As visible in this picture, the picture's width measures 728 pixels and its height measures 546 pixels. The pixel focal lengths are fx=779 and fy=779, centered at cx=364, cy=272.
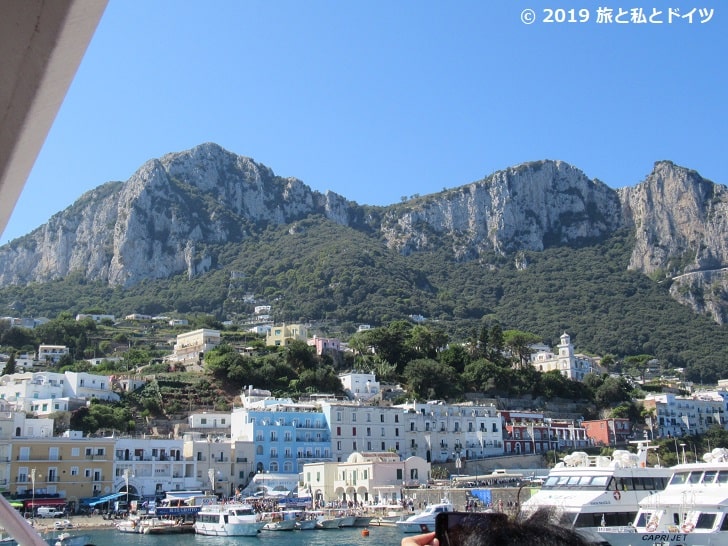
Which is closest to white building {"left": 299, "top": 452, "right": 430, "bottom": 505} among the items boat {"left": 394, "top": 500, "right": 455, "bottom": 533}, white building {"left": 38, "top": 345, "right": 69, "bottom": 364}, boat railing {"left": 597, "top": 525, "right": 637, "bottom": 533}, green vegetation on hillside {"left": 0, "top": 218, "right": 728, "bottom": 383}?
boat {"left": 394, "top": 500, "right": 455, "bottom": 533}

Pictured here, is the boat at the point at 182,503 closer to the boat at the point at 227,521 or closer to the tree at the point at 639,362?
the boat at the point at 227,521

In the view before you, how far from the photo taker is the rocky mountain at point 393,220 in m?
138

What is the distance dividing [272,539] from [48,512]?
13.2 metres

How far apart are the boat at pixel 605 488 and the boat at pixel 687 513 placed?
0.87m

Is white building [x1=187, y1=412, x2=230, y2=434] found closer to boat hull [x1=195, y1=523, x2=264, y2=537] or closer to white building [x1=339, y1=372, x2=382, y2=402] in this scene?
white building [x1=339, y1=372, x2=382, y2=402]

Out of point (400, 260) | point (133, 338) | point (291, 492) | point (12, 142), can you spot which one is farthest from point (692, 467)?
point (400, 260)

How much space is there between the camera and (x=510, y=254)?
15650 cm

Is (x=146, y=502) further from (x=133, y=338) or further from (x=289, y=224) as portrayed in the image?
(x=289, y=224)

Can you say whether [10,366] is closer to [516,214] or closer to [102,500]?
[102,500]

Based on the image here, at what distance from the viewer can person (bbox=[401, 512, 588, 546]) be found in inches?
76.2

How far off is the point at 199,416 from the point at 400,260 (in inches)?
3786

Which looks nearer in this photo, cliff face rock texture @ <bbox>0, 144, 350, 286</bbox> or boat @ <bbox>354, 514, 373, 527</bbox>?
boat @ <bbox>354, 514, 373, 527</bbox>

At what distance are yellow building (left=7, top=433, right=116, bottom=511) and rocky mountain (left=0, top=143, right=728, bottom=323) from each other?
91.1m

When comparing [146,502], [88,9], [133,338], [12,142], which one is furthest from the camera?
[133,338]
